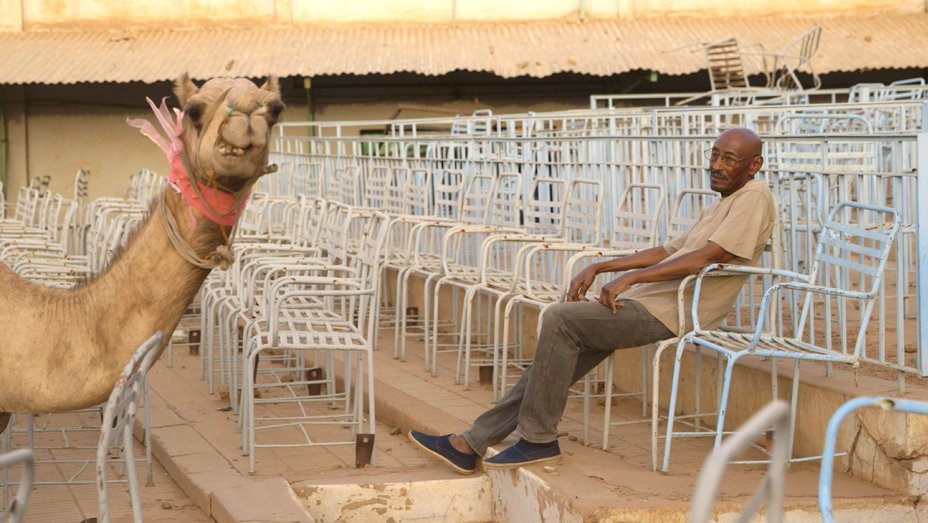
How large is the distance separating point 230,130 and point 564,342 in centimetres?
241

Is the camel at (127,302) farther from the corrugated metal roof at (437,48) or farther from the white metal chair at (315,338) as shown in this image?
the corrugated metal roof at (437,48)

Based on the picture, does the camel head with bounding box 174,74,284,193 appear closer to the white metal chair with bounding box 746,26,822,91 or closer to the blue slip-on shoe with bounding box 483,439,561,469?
the blue slip-on shoe with bounding box 483,439,561,469

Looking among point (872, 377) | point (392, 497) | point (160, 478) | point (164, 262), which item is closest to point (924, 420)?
point (872, 377)

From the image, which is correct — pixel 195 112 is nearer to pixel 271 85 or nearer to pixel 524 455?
pixel 271 85

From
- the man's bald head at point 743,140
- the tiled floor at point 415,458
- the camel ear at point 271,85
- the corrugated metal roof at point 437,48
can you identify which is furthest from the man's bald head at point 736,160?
the corrugated metal roof at point 437,48

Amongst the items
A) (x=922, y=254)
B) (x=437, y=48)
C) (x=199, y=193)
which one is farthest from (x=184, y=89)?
(x=437, y=48)

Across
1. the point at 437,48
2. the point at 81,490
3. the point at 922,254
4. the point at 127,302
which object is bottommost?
the point at 81,490

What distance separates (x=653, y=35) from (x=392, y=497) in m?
18.0

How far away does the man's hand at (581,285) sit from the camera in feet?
20.4

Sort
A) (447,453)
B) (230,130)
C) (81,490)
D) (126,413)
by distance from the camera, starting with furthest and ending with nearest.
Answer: (81,490), (447,453), (126,413), (230,130)

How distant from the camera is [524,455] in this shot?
588cm

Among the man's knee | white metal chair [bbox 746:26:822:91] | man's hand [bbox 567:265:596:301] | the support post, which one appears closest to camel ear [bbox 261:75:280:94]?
the man's knee

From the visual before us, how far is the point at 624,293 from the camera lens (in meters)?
6.23

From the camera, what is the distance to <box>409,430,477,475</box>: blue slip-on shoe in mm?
6156
